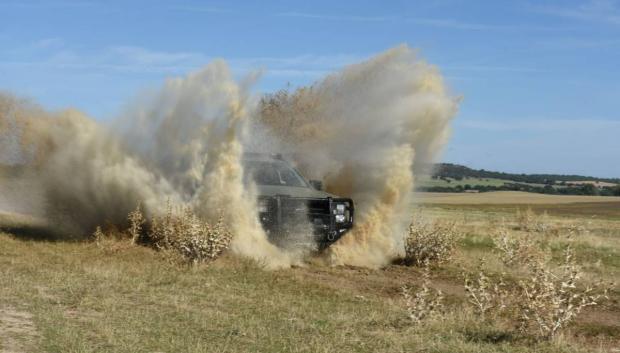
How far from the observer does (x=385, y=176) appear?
16.8 metres

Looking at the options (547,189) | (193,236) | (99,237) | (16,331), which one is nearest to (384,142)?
(193,236)

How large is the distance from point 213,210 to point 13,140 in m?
6.01

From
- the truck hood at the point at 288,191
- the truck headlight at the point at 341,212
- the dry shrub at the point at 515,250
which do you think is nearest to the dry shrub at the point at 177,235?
the truck hood at the point at 288,191

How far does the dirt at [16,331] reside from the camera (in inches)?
278

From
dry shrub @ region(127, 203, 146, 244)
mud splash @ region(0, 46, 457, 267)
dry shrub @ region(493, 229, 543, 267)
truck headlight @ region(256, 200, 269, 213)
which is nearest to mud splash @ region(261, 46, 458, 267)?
mud splash @ region(0, 46, 457, 267)

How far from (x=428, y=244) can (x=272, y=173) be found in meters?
3.61

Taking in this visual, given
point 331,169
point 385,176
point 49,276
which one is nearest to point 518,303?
point 49,276

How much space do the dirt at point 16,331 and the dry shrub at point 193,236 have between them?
185 inches

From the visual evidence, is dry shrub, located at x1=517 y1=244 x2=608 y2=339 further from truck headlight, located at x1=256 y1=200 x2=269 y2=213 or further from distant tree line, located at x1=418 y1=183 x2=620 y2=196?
distant tree line, located at x1=418 y1=183 x2=620 y2=196

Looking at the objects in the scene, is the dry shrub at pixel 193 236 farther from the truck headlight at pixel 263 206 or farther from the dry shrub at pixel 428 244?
the dry shrub at pixel 428 244

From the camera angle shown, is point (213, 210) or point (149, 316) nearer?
point (149, 316)

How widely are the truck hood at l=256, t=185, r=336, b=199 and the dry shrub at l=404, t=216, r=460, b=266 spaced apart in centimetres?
246

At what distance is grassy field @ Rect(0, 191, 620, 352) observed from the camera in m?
7.55

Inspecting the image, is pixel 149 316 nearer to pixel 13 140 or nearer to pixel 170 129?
pixel 170 129
